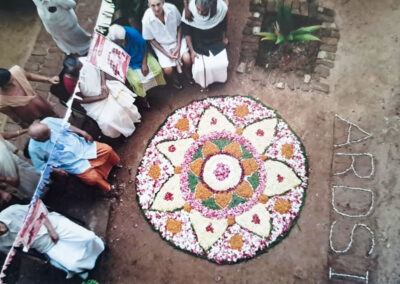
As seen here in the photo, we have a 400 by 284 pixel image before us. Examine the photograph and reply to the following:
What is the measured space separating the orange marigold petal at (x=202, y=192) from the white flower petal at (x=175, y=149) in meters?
0.48

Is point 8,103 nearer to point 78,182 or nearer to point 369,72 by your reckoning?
point 78,182

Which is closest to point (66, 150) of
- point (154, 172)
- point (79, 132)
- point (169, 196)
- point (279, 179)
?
point (79, 132)

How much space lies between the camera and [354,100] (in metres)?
5.56

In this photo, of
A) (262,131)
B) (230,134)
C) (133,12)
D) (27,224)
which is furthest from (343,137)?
(27,224)

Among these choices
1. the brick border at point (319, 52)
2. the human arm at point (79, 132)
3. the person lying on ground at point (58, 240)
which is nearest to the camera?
the person lying on ground at point (58, 240)

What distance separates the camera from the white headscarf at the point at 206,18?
5.28 m

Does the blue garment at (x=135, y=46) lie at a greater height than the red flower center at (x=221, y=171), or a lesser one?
greater

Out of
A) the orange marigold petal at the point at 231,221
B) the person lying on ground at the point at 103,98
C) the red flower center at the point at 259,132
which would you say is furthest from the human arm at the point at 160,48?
the orange marigold petal at the point at 231,221

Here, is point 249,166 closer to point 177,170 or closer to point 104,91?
point 177,170

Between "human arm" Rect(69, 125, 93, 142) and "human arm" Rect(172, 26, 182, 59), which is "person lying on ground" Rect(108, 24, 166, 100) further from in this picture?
"human arm" Rect(69, 125, 93, 142)

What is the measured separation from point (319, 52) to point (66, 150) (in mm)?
4116

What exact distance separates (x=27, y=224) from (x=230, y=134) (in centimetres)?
294

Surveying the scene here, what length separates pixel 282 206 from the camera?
16.2ft

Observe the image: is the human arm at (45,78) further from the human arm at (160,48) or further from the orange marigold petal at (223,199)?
the orange marigold petal at (223,199)
